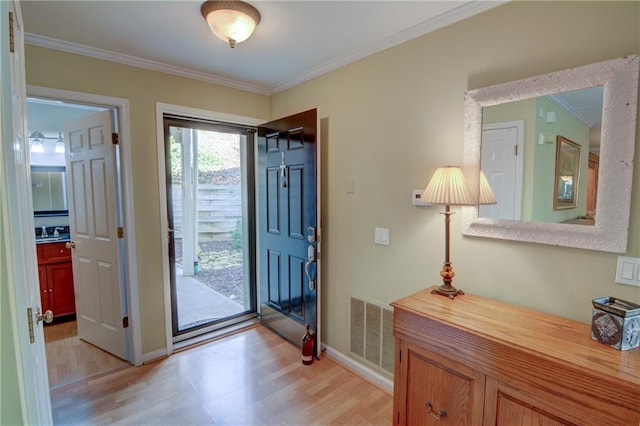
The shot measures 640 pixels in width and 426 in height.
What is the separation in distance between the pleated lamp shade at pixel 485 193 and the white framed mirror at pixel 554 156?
27mm

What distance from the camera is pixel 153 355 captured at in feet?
8.48

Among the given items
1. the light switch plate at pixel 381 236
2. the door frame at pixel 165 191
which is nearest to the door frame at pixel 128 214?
the door frame at pixel 165 191

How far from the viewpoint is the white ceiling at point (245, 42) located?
66.5 inches

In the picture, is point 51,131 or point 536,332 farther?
point 51,131

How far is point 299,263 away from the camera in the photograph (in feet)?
8.87

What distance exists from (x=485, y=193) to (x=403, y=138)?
2.14ft

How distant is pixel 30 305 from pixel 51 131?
3704mm

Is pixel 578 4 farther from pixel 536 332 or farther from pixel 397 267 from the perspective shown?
pixel 397 267

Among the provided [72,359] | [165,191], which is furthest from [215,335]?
[165,191]

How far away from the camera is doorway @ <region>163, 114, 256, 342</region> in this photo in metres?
3.00

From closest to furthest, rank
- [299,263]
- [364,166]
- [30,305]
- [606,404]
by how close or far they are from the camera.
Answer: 1. [606,404]
2. [30,305]
3. [364,166]
4. [299,263]

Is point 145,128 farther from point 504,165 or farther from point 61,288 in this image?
point 504,165

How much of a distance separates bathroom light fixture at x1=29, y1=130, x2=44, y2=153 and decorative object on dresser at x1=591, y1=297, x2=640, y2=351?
5222 mm

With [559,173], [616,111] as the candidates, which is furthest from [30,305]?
[616,111]
